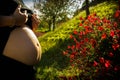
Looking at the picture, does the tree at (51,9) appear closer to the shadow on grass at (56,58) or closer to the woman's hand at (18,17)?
the shadow on grass at (56,58)

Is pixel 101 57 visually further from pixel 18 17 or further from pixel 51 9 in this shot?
pixel 51 9

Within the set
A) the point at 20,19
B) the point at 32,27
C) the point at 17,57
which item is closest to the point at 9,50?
the point at 17,57

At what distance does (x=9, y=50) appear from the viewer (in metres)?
3.33

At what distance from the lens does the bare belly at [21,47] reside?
3.33 m

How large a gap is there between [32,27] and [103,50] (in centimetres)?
414

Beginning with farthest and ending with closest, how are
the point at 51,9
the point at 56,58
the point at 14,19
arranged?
the point at 51,9
the point at 56,58
the point at 14,19

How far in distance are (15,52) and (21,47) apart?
81mm

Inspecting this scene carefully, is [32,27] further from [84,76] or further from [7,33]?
[84,76]

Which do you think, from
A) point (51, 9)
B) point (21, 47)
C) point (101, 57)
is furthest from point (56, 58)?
point (51, 9)

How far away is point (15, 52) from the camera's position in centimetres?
333

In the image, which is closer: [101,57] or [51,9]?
[101,57]

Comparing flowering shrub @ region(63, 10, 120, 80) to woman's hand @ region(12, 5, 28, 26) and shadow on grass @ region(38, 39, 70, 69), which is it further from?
woman's hand @ region(12, 5, 28, 26)

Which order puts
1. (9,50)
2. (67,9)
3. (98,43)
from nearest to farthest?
(9,50)
(98,43)
(67,9)

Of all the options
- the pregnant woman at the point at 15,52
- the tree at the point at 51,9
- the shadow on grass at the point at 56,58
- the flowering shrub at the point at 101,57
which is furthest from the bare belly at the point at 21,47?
the tree at the point at 51,9
